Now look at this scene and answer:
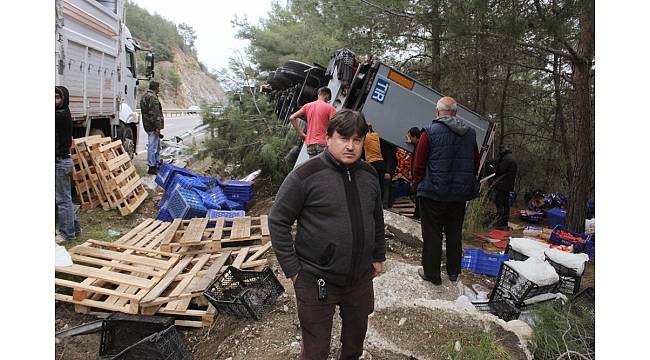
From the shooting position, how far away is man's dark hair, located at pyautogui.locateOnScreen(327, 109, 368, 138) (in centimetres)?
236

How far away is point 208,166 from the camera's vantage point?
1085 centimetres

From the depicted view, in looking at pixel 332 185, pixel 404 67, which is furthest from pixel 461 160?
pixel 404 67

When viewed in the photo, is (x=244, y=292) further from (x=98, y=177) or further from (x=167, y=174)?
(x=167, y=174)

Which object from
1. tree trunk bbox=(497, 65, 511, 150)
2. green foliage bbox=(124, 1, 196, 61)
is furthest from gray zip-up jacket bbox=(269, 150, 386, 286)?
green foliage bbox=(124, 1, 196, 61)

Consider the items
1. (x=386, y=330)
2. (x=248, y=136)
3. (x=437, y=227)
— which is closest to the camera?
(x=386, y=330)

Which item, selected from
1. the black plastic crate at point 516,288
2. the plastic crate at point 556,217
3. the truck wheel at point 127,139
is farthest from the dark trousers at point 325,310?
the truck wheel at point 127,139

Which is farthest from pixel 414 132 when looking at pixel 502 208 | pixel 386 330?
pixel 386 330

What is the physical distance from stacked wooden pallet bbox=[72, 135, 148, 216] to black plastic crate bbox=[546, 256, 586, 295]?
6001 millimetres

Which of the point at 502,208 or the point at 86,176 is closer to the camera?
the point at 86,176

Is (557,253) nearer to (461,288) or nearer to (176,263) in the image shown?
(461,288)

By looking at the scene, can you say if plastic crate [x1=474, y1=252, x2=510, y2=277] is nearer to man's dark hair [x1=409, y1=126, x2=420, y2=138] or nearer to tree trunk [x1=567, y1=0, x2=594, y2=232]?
man's dark hair [x1=409, y1=126, x2=420, y2=138]

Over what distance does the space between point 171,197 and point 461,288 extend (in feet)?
14.9

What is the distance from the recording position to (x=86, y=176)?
7.15 metres

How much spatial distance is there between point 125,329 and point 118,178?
4.10 meters
